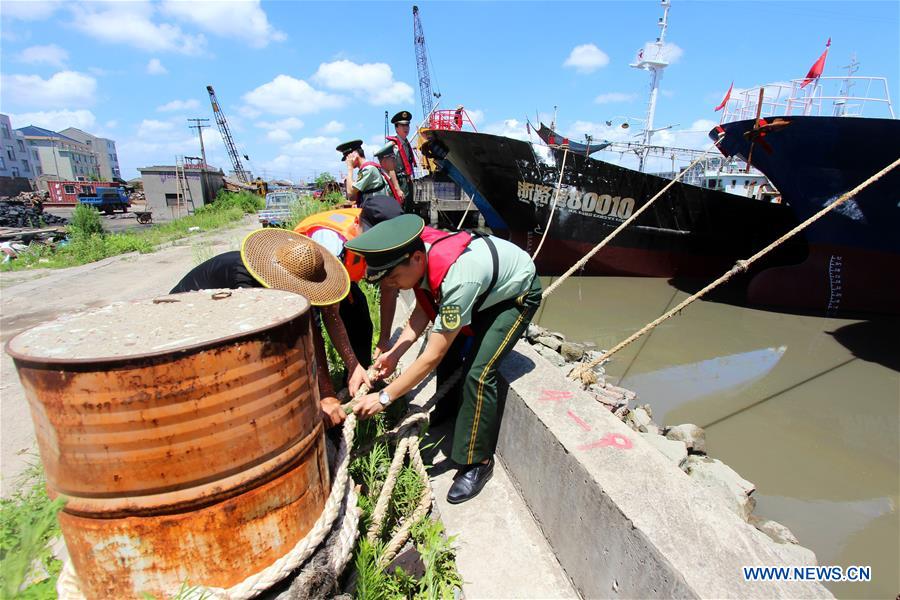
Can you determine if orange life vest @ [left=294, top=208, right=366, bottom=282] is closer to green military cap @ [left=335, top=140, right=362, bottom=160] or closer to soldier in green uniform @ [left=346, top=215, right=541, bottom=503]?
soldier in green uniform @ [left=346, top=215, right=541, bottom=503]

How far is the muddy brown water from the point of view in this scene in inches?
132

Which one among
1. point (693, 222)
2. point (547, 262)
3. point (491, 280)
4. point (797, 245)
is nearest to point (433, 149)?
point (547, 262)

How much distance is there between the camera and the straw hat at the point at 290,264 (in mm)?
1877

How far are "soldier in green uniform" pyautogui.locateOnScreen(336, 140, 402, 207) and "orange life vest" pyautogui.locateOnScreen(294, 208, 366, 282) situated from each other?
143cm

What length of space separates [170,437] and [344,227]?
5.87 ft

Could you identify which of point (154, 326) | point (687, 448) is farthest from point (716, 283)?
point (154, 326)

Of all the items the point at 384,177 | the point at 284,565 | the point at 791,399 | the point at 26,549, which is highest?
the point at 384,177

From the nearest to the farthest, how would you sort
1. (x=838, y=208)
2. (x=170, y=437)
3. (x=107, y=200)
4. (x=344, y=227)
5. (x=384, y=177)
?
(x=170, y=437) < (x=344, y=227) < (x=384, y=177) < (x=838, y=208) < (x=107, y=200)

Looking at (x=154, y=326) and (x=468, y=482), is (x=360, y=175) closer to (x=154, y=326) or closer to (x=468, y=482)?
(x=468, y=482)

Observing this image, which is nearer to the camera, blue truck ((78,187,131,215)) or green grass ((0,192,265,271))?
green grass ((0,192,265,271))

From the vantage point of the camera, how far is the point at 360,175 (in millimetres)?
4297

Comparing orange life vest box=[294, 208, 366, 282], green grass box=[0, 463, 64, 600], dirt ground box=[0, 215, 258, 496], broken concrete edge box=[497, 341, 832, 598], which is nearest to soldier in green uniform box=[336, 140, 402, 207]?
orange life vest box=[294, 208, 366, 282]

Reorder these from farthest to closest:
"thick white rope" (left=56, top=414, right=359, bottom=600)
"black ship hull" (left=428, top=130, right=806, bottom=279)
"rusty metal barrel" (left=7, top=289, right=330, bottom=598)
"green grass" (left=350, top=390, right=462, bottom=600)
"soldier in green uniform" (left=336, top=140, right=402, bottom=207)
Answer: "black ship hull" (left=428, top=130, right=806, bottom=279) < "soldier in green uniform" (left=336, top=140, right=402, bottom=207) < "green grass" (left=350, top=390, right=462, bottom=600) < "thick white rope" (left=56, top=414, right=359, bottom=600) < "rusty metal barrel" (left=7, top=289, right=330, bottom=598)

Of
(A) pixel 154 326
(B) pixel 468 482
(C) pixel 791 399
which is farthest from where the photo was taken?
(C) pixel 791 399
